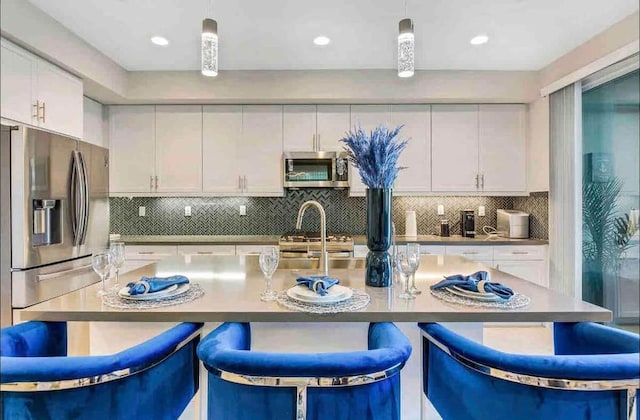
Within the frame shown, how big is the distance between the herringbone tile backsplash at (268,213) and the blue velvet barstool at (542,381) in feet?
9.61

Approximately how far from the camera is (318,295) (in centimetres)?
134

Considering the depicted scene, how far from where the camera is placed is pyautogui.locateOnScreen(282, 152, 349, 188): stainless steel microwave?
3.69 metres

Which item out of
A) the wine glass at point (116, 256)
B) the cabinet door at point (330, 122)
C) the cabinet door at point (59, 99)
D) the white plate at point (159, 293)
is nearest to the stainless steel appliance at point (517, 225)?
the cabinet door at point (330, 122)

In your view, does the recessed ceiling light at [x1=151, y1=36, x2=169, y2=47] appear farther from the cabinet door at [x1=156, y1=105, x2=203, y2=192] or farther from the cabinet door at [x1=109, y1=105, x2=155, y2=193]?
the cabinet door at [x1=109, y1=105, x2=155, y2=193]

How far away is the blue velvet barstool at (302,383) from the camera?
0.91 m

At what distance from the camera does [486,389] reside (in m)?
1.04

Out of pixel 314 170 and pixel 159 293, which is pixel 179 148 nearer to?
Result: pixel 314 170

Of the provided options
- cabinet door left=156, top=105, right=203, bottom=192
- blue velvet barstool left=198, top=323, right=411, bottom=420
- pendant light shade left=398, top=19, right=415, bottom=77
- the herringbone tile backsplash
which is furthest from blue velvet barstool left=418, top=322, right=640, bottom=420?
cabinet door left=156, top=105, right=203, bottom=192

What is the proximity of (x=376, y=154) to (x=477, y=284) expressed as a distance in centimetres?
67

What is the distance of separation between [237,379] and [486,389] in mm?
726

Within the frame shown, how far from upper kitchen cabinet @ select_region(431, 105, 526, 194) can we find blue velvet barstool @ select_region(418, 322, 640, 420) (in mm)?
2755

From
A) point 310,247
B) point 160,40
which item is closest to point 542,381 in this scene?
point 310,247

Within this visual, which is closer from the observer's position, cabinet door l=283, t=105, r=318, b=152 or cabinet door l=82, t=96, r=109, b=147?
cabinet door l=82, t=96, r=109, b=147

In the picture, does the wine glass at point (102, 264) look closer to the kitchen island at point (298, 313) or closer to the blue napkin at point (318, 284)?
the kitchen island at point (298, 313)
